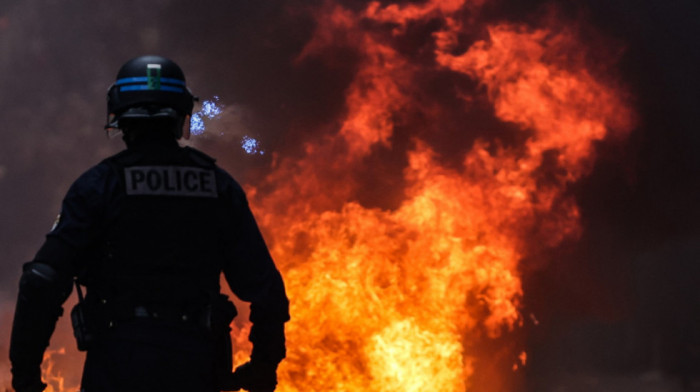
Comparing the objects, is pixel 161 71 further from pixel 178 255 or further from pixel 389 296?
pixel 389 296

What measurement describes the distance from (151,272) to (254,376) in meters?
0.73

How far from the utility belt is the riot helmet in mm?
844

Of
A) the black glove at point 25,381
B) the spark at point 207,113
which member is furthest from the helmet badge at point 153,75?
the spark at point 207,113

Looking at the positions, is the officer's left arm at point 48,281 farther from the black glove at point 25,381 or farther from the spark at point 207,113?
the spark at point 207,113

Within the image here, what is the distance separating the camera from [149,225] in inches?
144

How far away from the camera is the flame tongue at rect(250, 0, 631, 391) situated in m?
10.7

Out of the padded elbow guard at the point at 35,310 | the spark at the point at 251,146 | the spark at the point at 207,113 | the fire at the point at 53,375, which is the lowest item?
the padded elbow guard at the point at 35,310

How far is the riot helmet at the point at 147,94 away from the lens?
12.8ft

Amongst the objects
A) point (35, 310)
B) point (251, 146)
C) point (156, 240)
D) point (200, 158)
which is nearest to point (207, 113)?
point (251, 146)

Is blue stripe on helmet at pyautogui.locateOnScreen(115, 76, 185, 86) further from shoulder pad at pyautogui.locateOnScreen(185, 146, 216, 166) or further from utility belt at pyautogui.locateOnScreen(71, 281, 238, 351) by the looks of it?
utility belt at pyautogui.locateOnScreen(71, 281, 238, 351)

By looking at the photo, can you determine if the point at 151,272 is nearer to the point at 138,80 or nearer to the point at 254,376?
the point at 254,376

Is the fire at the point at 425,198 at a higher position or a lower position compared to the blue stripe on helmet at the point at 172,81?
higher

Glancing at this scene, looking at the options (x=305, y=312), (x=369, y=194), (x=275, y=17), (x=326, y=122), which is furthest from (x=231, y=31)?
(x=305, y=312)

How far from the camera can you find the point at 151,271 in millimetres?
3672
